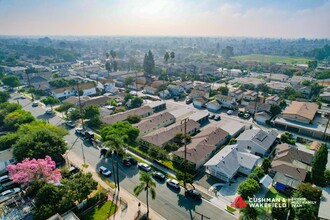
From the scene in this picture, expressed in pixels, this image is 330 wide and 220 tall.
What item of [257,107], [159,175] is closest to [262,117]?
[257,107]

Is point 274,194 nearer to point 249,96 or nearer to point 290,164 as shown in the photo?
point 290,164

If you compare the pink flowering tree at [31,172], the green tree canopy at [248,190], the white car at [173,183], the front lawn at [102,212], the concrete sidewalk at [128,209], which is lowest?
the concrete sidewalk at [128,209]

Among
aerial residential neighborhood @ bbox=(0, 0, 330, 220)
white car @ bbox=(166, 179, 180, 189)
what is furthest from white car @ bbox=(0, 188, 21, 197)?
white car @ bbox=(166, 179, 180, 189)

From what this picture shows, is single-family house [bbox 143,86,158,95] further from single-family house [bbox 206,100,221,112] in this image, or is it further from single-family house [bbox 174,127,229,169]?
single-family house [bbox 174,127,229,169]

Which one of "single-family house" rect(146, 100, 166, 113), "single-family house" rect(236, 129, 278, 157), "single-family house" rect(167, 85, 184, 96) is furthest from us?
"single-family house" rect(167, 85, 184, 96)

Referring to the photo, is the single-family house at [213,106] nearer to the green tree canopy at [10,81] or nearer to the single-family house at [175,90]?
the single-family house at [175,90]

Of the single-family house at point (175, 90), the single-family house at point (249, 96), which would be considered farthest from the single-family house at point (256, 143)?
the single-family house at point (175, 90)

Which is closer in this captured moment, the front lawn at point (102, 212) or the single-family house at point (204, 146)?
the front lawn at point (102, 212)

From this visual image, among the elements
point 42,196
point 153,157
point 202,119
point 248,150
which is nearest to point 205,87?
point 202,119
